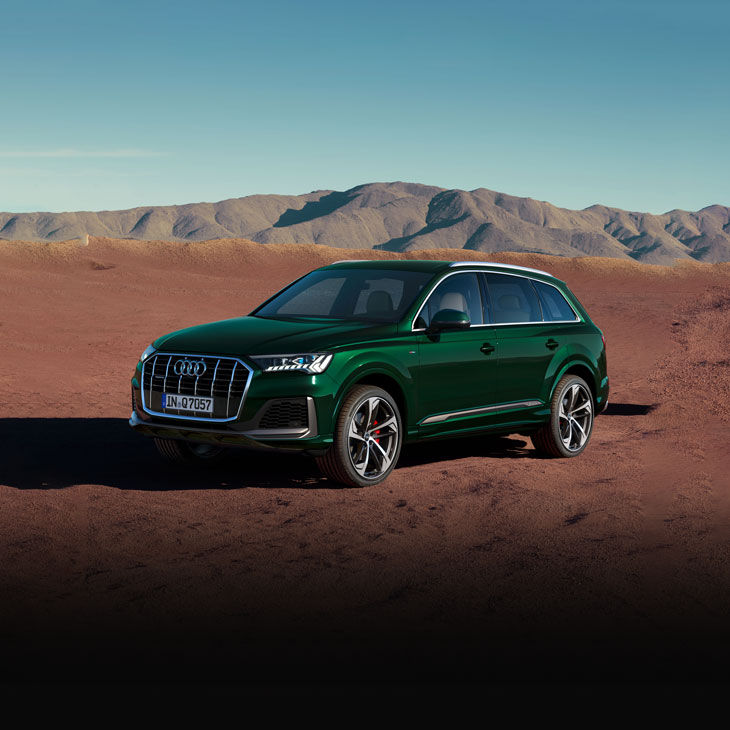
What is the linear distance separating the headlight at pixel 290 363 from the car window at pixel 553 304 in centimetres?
318

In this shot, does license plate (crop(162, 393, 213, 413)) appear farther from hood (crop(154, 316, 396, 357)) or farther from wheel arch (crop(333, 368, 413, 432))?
wheel arch (crop(333, 368, 413, 432))

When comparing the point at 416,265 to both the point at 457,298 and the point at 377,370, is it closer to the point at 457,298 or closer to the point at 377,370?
the point at 457,298

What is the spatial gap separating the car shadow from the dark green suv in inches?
16.0

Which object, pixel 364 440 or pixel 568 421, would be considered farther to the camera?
pixel 568 421

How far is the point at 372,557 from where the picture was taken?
245 inches

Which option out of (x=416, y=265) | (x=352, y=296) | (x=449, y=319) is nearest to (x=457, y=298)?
(x=416, y=265)

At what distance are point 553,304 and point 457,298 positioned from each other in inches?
62.8

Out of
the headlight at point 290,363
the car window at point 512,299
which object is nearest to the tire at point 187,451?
the headlight at point 290,363

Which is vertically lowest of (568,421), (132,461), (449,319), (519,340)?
(132,461)

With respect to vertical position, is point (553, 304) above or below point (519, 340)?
above

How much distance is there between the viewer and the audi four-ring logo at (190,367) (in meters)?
8.06

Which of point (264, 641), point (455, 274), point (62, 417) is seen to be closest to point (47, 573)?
point (264, 641)

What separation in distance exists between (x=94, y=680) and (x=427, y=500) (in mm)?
4217

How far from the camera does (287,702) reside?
12.7ft
